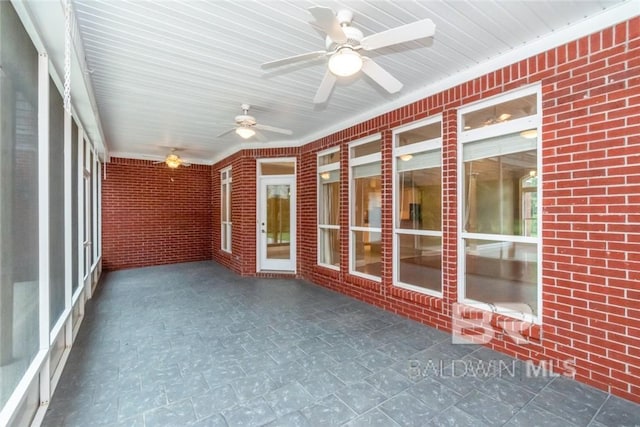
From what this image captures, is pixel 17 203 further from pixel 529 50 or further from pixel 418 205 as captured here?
pixel 529 50

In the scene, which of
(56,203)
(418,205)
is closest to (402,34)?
(418,205)

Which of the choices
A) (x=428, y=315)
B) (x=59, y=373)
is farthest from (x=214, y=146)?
(x=428, y=315)

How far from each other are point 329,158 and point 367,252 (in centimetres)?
185

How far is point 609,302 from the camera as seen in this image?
2.19 metres

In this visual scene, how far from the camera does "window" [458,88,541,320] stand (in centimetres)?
273

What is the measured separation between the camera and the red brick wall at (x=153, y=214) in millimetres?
6879

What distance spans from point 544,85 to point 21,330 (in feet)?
14.0

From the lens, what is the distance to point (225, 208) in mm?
7516

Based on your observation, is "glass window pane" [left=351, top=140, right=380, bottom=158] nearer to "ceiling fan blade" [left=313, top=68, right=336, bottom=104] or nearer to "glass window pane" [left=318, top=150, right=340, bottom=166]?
"glass window pane" [left=318, top=150, right=340, bottom=166]

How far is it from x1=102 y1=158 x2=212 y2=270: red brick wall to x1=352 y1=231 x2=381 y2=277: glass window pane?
490cm

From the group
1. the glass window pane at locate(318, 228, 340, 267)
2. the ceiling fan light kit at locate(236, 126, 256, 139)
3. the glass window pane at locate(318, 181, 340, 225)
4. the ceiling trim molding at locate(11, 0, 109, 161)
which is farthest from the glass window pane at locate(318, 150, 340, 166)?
the ceiling trim molding at locate(11, 0, 109, 161)

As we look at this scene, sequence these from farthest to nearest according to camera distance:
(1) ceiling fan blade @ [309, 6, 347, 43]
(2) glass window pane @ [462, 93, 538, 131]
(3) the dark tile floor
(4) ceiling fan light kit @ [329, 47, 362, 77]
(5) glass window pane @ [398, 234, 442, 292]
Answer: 1. (5) glass window pane @ [398, 234, 442, 292]
2. (2) glass window pane @ [462, 93, 538, 131]
3. (4) ceiling fan light kit @ [329, 47, 362, 77]
4. (3) the dark tile floor
5. (1) ceiling fan blade @ [309, 6, 347, 43]

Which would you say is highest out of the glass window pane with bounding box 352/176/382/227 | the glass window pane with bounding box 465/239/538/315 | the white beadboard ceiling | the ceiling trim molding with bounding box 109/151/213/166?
the white beadboard ceiling

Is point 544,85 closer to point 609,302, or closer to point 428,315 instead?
point 609,302
